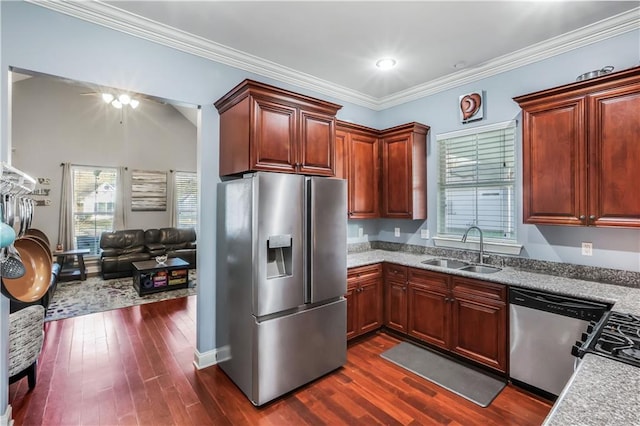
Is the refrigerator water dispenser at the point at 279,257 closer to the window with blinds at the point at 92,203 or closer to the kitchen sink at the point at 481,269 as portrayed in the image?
the kitchen sink at the point at 481,269

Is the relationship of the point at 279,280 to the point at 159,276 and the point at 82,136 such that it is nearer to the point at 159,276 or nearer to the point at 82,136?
the point at 159,276

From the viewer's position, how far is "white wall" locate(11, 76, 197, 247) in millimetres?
6066

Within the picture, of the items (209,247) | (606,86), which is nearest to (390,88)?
(606,86)

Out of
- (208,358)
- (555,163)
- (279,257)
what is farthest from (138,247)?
(555,163)

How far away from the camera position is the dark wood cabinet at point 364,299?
10.4 feet

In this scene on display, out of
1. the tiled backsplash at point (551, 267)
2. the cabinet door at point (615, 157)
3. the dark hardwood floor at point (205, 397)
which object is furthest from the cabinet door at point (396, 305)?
the cabinet door at point (615, 157)

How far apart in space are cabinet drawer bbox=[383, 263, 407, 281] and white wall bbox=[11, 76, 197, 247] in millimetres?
6174

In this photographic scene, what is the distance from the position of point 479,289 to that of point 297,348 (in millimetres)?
1674

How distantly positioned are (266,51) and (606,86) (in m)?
2.80

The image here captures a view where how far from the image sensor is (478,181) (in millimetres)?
3305

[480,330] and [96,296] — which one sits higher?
[480,330]

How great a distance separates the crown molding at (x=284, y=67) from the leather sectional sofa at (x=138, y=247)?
4871 mm

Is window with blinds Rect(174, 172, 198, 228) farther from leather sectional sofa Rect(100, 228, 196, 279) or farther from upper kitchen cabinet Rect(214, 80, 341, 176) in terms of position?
upper kitchen cabinet Rect(214, 80, 341, 176)

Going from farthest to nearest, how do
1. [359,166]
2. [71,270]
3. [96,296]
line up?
[71,270] < [96,296] < [359,166]
